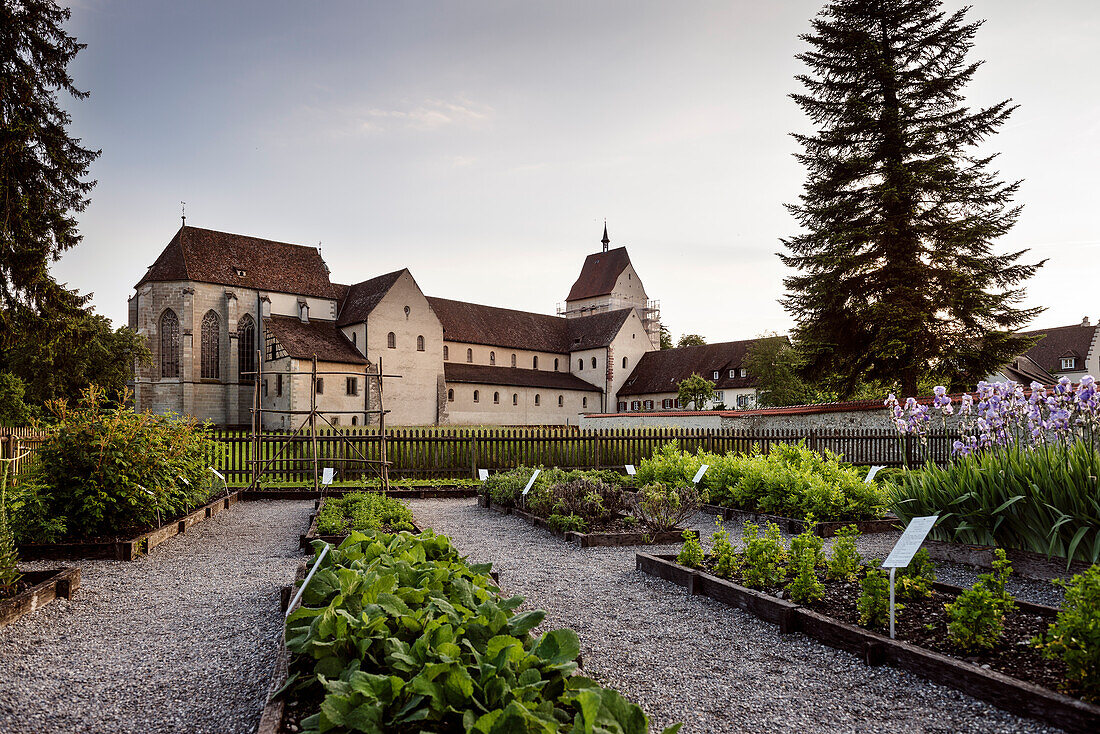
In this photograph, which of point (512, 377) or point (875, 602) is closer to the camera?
point (875, 602)

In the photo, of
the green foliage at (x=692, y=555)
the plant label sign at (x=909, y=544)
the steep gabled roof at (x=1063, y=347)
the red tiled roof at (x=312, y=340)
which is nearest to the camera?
the plant label sign at (x=909, y=544)

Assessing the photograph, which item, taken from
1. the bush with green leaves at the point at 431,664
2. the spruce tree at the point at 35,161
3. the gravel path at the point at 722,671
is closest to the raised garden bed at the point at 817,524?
the gravel path at the point at 722,671

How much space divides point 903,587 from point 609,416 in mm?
28058

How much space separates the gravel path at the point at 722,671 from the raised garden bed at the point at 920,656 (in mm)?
66

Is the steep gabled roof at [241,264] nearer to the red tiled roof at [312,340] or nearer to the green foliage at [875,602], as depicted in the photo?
the red tiled roof at [312,340]

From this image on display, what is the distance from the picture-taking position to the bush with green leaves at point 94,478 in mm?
8258

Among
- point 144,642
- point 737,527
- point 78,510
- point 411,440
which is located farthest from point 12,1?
point 737,527

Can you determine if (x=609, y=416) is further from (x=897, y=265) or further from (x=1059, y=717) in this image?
(x=1059, y=717)

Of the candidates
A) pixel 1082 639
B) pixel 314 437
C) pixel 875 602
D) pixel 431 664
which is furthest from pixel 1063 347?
pixel 431 664

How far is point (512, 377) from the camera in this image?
183 feet

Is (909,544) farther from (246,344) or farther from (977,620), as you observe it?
(246,344)

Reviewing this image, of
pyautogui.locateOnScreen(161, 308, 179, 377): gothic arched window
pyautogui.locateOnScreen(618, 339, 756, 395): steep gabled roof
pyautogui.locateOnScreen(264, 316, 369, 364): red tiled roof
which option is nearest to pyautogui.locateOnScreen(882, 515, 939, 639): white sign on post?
pyautogui.locateOnScreen(264, 316, 369, 364): red tiled roof

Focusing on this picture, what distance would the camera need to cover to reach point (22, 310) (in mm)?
20000

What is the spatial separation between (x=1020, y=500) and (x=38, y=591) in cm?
910
